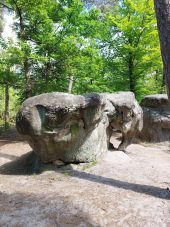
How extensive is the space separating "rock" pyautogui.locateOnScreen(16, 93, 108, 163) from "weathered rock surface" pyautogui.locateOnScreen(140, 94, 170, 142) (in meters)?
5.92

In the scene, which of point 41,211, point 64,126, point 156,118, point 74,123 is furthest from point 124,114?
point 41,211

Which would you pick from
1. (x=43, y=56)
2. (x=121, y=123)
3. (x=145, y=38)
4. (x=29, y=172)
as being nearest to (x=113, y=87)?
(x=145, y=38)

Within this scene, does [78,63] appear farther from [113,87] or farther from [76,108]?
[76,108]

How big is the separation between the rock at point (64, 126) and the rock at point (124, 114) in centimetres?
80

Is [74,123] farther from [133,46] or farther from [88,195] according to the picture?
[133,46]

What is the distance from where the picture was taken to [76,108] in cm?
759

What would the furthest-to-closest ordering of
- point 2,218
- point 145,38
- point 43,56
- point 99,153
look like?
point 145,38, point 43,56, point 99,153, point 2,218

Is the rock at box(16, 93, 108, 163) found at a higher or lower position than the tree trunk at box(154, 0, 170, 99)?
lower

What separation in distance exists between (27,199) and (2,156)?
4881 mm

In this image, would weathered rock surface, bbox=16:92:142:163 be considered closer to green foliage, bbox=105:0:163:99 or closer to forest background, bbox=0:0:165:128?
forest background, bbox=0:0:165:128

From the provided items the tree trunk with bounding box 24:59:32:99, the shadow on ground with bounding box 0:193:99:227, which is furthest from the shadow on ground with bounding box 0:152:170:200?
the tree trunk with bounding box 24:59:32:99

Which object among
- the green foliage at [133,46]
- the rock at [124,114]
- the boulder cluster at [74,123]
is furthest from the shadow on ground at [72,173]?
the green foliage at [133,46]

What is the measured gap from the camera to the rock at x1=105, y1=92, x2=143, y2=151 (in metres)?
9.27

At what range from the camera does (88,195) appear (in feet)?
18.5
